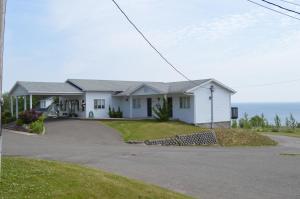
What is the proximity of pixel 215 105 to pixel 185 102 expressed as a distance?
126 inches

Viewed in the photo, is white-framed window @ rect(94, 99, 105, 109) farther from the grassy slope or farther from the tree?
the tree

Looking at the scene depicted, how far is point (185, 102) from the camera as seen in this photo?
42062mm

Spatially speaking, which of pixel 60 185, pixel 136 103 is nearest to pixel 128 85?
pixel 136 103

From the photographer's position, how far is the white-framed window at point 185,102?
41588 mm

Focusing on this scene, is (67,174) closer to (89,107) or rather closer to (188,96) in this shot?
(188,96)

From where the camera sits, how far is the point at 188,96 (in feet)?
136

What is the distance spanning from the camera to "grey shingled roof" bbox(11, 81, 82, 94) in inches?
1687

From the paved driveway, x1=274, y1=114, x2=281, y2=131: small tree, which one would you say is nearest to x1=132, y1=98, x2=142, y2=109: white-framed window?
x1=274, y1=114, x2=281, y2=131: small tree

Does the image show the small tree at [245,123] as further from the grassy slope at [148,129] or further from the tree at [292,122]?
the grassy slope at [148,129]

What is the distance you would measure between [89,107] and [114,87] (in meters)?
4.52

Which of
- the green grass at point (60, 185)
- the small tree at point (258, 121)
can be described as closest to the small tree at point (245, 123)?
the small tree at point (258, 121)

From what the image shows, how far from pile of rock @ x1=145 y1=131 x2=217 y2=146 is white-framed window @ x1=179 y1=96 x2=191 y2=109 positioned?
19.6 ft

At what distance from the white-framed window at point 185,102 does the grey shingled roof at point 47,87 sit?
37.4ft

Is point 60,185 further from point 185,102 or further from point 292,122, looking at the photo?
point 292,122
